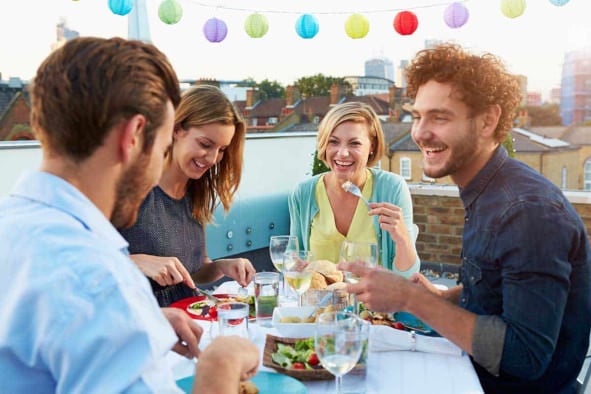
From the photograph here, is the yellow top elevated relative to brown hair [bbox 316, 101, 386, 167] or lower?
lower

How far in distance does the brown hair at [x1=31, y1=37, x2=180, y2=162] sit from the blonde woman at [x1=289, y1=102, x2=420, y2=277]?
2049mm

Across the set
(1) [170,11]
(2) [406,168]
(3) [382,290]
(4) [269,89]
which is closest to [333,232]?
(3) [382,290]

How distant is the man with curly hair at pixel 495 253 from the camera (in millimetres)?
1466

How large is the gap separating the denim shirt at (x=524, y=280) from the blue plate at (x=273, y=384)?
0.46 metres

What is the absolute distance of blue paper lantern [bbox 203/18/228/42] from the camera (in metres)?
4.91

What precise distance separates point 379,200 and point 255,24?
2.56 meters

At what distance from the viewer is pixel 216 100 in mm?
2496

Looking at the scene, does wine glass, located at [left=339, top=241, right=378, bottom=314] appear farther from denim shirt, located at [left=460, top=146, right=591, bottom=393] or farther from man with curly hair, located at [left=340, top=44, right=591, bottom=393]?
denim shirt, located at [left=460, top=146, right=591, bottom=393]

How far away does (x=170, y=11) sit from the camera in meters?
4.45

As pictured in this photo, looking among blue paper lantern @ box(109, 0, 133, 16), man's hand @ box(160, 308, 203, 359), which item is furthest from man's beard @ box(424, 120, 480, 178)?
blue paper lantern @ box(109, 0, 133, 16)

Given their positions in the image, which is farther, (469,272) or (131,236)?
(131,236)

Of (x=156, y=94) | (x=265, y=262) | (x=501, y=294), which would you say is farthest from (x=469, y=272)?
(x=265, y=262)

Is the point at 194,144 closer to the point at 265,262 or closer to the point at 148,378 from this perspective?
the point at 148,378

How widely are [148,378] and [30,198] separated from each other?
1.04 feet
